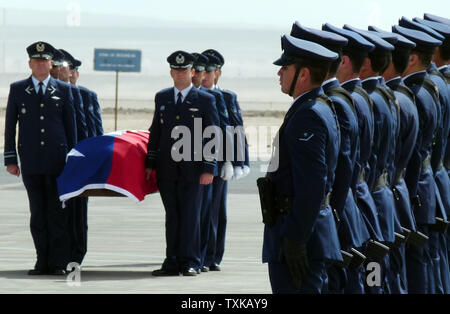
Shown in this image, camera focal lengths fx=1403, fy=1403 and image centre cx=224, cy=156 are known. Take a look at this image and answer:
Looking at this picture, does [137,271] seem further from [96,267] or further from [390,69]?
[390,69]

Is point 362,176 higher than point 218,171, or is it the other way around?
point 362,176

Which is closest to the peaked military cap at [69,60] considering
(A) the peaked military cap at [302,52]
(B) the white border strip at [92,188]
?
(B) the white border strip at [92,188]

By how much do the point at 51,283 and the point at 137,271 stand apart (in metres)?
1.35

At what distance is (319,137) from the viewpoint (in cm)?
767

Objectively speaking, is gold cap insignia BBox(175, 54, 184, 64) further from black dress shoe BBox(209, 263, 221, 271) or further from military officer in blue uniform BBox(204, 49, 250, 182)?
black dress shoe BBox(209, 263, 221, 271)

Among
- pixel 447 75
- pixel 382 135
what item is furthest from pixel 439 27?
pixel 382 135

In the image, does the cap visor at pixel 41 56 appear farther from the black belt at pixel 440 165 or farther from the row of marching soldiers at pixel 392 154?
the black belt at pixel 440 165

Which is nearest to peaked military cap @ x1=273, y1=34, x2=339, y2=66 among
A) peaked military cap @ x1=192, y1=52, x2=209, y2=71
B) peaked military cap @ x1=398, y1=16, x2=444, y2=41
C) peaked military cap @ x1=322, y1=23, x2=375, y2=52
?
peaked military cap @ x1=322, y1=23, x2=375, y2=52

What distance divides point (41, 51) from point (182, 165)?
1649mm

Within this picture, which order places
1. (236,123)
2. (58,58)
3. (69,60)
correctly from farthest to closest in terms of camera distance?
(236,123) < (69,60) < (58,58)

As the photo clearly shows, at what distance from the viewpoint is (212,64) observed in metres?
13.8

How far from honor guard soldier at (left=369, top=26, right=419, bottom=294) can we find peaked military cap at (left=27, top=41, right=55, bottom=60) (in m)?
3.60

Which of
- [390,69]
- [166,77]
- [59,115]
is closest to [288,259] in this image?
[390,69]

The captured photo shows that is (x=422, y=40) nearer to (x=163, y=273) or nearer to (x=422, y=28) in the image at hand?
(x=422, y=28)
